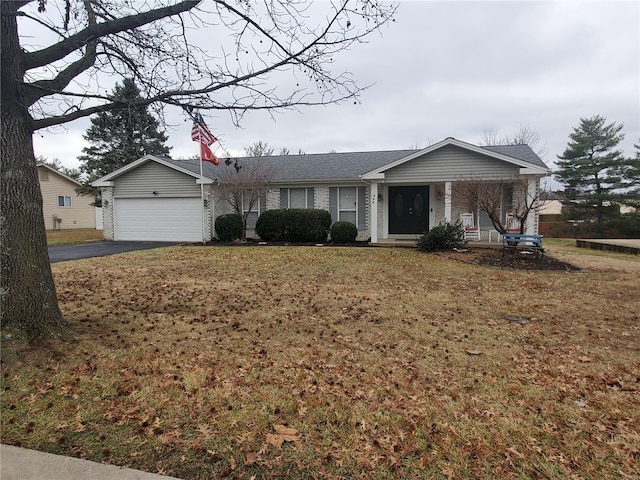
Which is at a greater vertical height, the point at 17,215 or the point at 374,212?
the point at 374,212

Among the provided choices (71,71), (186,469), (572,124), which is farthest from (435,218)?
(572,124)

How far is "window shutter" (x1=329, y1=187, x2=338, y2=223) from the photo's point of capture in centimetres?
1658

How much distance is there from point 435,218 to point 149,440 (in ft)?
49.1

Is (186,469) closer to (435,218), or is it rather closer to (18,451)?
(18,451)

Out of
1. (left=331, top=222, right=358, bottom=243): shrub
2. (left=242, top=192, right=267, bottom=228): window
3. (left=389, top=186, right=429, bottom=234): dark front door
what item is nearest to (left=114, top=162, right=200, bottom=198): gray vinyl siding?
(left=242, top=192, right=267, bottom=228): window

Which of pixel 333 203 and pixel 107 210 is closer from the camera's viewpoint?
pixel 333 203

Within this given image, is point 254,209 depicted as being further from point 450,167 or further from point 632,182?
point 632,182

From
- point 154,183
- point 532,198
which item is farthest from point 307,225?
point 532,198

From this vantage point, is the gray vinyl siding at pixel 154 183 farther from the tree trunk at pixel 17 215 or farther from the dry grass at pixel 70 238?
the tree trunk at pixel 17 215

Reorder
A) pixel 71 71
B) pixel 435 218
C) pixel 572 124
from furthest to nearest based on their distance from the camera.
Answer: pixel 572 124 → pixel 435 218 → pixel 71 71

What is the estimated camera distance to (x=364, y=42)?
163 inches

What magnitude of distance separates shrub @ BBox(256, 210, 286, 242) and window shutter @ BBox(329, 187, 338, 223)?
2225 millimetres

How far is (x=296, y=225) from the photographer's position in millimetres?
15469

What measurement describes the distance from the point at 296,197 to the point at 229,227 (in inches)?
130
